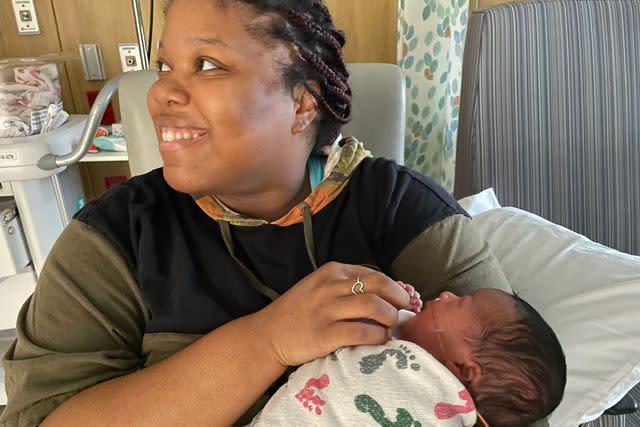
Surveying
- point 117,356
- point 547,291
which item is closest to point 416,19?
point 547,291

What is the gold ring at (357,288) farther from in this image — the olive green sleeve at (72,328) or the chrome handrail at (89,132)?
the chrome handrail at (89,132)

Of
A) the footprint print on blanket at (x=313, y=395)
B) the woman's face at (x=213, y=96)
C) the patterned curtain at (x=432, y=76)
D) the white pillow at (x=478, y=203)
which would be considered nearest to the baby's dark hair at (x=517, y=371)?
the footprint print on blanket at (x=313, y=395)

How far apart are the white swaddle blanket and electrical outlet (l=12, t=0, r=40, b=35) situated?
2345 mm

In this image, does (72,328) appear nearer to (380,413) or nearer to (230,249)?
(230,249)

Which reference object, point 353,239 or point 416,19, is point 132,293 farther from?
point 416,19

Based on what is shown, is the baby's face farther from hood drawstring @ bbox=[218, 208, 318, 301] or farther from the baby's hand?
hood drawstring @ bbox=[218, 208, 318, 301]

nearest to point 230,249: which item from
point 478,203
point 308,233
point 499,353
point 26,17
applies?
point 308,233

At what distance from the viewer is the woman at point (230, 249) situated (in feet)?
2.61

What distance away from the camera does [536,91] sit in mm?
1777

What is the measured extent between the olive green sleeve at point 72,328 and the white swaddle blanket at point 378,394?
1.00 feet

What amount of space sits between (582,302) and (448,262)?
0.39 metres

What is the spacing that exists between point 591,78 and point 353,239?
125 cm

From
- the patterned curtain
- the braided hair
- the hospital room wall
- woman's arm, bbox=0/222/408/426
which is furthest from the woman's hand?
the hospital room wall

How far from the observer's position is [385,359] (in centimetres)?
73
